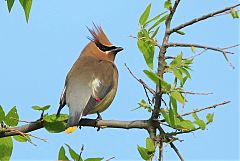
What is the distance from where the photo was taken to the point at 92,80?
419 centimetres

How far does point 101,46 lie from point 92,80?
0.87m

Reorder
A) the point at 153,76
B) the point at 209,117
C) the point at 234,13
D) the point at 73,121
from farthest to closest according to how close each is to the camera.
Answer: the point at 73,121
the point at 209,117
the point at 234,13
the point at 153,76

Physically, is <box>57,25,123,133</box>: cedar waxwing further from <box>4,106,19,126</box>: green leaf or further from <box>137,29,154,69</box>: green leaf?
<box>137,29,154,69</box>: green leaf

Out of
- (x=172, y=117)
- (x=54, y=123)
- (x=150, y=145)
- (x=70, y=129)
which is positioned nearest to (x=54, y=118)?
(x=54, y=123)

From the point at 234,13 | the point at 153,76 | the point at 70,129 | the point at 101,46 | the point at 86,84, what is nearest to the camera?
the point at 153,76

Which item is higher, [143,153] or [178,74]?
[178,74]

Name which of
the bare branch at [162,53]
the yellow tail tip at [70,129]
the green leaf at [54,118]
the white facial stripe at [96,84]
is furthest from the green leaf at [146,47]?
the white facial stripe at [96,84]

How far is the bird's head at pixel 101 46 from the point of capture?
4.97 metres

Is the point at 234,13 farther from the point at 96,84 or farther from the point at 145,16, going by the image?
the point at 96,84

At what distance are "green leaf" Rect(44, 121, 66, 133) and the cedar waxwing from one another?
1.54 feet

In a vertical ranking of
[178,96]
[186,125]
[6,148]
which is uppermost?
[178,96]

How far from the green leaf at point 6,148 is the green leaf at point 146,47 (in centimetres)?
76

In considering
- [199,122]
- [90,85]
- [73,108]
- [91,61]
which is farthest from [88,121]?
[199,122]

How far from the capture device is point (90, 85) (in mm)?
4113
